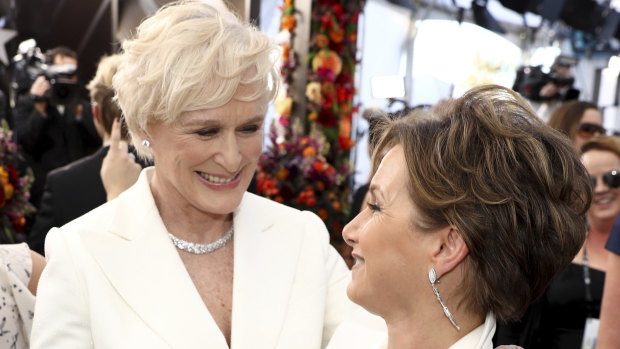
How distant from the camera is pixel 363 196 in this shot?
12.6ft

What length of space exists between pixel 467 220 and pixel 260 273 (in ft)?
2.48

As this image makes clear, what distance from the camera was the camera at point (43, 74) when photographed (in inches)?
185

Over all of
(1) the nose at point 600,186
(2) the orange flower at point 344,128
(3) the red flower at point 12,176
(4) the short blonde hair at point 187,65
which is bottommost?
(2) the orange flower at point 344,128

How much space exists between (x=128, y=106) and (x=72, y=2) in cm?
427

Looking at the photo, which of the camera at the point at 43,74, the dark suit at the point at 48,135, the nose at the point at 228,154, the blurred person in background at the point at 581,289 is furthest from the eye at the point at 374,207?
the dark suit at the point at 48,135

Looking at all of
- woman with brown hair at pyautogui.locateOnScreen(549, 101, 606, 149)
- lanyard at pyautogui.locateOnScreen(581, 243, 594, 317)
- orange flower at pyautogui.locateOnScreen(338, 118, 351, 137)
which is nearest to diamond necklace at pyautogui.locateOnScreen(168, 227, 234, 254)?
lanyard at pyautogui.locateOnScreen(581, 243, 594, 317)

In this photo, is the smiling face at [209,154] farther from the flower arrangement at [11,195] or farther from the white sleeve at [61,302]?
the flower arrangement at [11,195]

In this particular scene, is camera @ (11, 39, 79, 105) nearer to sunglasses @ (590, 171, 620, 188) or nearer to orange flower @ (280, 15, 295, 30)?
orange flower @ (280, 15, 295, 30)

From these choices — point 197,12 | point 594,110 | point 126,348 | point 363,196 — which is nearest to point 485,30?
point 594,110

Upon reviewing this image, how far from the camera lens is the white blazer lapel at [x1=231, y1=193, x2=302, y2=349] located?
1821mm

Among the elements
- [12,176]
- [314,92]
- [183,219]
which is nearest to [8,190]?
[12,176]

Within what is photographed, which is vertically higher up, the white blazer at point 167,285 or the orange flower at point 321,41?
the white blazer at point 167,285

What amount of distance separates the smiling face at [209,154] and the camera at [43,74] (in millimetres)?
A: 3114

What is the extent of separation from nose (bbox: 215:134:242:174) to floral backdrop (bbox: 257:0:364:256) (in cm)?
269
